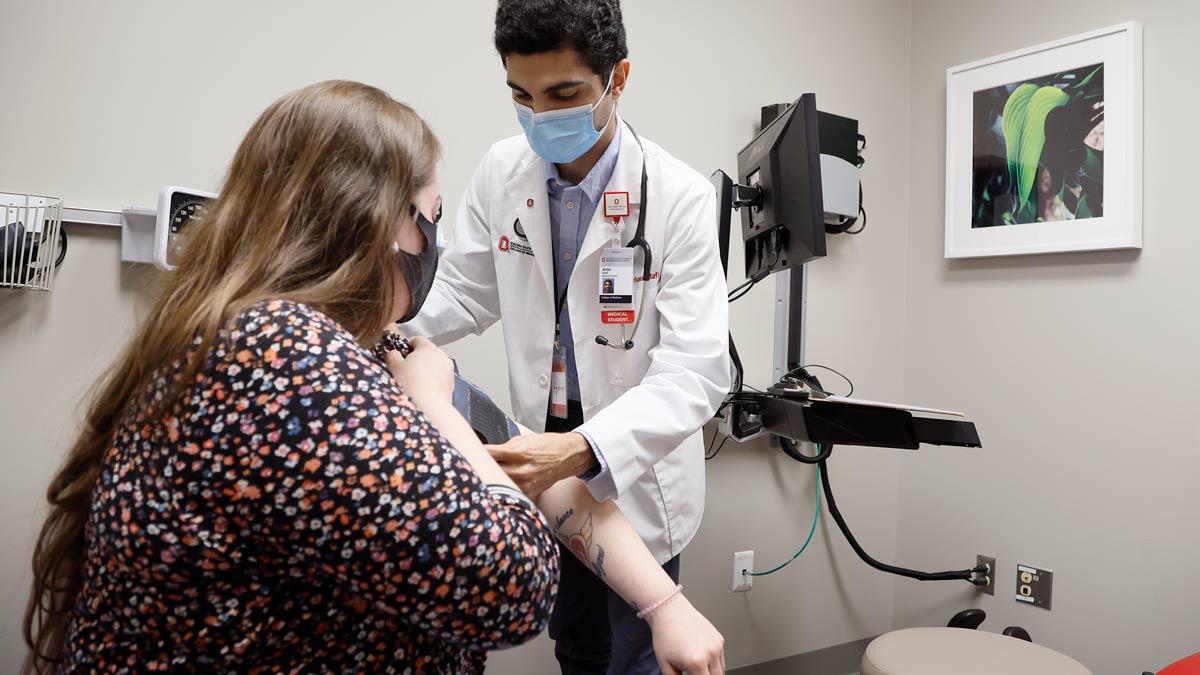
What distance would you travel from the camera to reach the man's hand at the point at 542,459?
963 mm

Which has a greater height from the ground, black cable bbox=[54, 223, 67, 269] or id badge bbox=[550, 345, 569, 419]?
black cable bbox=[54, 223, 67, 269]

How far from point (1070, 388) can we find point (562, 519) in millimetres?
1890

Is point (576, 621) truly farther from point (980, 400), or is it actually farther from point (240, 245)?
point (980, 400)

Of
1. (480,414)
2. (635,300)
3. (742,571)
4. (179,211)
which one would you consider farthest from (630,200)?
(742,571)

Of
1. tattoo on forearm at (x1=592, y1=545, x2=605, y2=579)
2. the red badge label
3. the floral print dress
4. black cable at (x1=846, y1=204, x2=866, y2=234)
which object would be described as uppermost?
black cable at (x1=846, y1=204, x2=866, y2=234)

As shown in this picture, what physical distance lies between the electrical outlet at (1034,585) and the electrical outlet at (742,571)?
2.65 ft

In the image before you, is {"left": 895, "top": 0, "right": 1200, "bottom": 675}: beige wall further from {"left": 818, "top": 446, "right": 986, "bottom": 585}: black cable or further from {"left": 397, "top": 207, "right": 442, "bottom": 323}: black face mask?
{"left": 397, "top": 207, "right": 442, "bottom": 323}: black face mask

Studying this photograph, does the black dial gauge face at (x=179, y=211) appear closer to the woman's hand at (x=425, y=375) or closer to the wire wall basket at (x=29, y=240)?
Answer: the wire wall basket at (x=29, y=240)

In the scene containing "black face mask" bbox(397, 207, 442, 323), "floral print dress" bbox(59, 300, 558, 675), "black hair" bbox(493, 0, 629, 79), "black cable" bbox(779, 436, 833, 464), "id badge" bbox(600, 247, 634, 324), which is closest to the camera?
"floral print dress" bbox(59, 300, 558, 675)

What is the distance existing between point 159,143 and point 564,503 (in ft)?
3.94

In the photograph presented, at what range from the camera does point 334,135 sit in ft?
2.59

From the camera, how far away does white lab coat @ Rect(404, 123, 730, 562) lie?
4.34 ft

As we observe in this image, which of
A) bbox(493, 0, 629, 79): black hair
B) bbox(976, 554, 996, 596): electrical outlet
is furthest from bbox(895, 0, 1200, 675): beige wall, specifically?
bbox(493, 0, 629, 79): black hair

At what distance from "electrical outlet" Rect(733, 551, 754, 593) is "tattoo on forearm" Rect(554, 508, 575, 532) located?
149 cm
